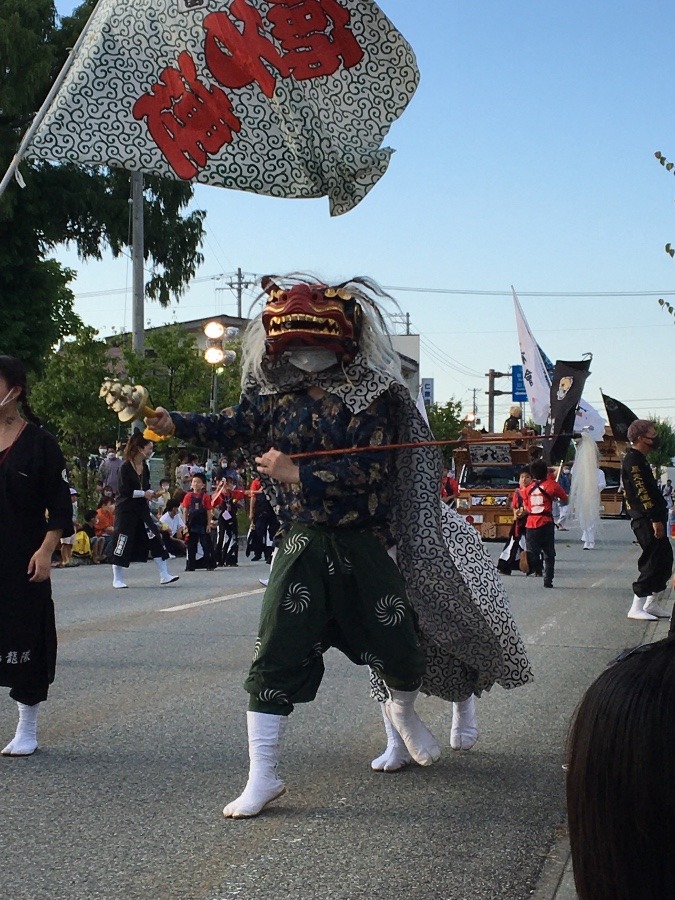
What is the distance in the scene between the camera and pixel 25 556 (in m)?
5.62

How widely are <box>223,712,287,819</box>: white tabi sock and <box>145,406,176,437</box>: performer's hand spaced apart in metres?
1.12

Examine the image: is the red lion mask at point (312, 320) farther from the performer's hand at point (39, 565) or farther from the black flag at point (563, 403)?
the performer's hand at point (39, 565)

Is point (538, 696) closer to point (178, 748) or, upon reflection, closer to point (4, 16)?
point (178, 748)

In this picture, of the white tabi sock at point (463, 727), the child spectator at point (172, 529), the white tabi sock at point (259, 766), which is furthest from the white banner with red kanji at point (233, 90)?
the child spectator at point (172, 529)

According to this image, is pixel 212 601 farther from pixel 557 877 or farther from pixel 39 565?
→ pixel 557 877

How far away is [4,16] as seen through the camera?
1038 inches

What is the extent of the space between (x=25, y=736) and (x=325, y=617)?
180 cm

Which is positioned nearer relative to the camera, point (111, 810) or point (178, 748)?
point (111, 810)

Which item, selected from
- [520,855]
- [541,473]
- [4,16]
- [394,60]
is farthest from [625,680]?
[4,16]

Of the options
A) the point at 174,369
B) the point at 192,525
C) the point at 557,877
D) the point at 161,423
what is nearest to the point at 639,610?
the point at 161,423

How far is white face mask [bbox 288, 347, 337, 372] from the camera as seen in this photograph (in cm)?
480

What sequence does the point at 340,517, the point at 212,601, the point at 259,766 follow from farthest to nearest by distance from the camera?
the point at 212,601
the point at 340,517
the point at 259,766

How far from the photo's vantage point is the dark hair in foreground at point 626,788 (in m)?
1.29

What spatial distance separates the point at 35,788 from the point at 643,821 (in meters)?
4.16
